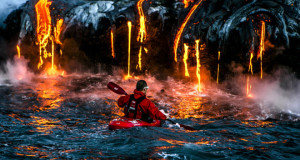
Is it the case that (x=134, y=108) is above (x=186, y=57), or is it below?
below

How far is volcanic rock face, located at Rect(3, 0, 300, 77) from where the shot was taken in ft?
29.6

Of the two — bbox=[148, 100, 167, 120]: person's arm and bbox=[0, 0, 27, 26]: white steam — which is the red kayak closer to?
bbox=[148, 100, 167, 120]: person's arm

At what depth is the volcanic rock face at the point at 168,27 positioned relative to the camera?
9023 millimetres

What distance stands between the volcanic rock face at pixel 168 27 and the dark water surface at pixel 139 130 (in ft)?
7.09

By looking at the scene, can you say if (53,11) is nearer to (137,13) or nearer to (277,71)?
(137,13)

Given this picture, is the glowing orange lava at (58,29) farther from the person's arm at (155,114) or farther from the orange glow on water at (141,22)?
the person's arm at (155,114)

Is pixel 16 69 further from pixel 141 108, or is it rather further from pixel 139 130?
pixel 139 130

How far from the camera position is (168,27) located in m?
11.9

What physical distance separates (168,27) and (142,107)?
7.29 meters

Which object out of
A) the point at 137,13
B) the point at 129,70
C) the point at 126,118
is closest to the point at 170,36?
the point at 137,13

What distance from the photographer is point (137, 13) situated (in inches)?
474

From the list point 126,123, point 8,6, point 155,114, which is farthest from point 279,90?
point 8,6

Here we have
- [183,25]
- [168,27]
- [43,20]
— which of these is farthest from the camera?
[43,20]

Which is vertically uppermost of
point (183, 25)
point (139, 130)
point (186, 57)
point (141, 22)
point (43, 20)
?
point (43, 20)
